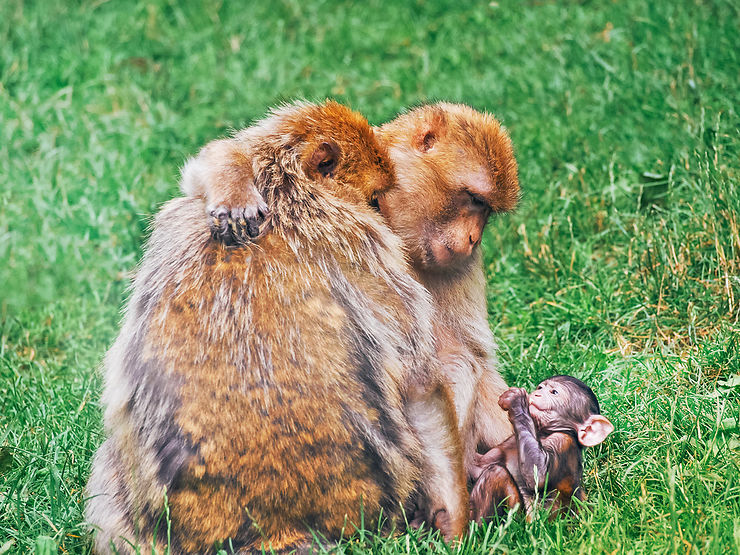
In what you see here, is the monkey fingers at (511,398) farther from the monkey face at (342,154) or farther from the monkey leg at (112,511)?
the monkey leg at (112,511)

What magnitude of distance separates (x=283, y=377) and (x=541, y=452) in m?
1.09

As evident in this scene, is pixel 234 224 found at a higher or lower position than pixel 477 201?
higher

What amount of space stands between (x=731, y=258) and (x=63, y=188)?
4486mm

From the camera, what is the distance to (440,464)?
3.32m

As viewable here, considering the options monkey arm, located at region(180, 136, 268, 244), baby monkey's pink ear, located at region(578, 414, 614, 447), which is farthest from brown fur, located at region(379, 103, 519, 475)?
monkey arm, located at region(180, 136, 268, 244)

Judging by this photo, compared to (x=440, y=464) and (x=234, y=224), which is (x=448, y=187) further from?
(x=440, y=464)

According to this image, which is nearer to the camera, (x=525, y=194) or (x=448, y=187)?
(x=448, y=187)

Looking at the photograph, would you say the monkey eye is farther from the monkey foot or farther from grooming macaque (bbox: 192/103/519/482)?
the monkey foot

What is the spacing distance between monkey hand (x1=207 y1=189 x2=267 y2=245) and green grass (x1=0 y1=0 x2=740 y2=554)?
116 centimetres

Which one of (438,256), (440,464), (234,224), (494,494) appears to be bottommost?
(494,494)

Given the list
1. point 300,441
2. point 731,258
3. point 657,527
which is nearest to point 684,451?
point 657,527

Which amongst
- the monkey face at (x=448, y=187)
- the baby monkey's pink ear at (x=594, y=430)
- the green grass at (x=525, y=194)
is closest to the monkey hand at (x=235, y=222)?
the monkey face at (x=448, y=187)

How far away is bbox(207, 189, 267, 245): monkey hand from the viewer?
10.4ft

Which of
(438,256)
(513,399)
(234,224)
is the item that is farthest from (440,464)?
(234,224)
